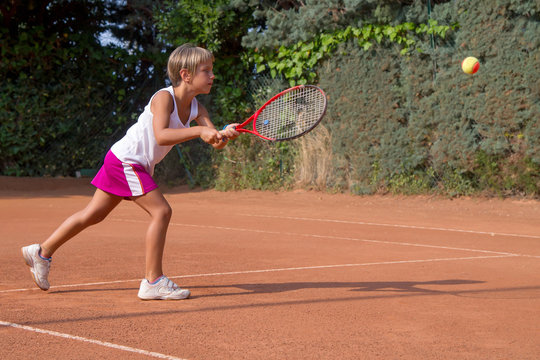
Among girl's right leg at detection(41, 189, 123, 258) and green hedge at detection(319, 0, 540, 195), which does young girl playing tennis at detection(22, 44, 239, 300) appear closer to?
girl's right leg at detection(41, 189, 123, 258)

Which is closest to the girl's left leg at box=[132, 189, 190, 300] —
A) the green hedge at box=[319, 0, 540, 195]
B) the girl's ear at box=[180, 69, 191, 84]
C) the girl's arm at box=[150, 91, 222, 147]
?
the girl's arm at box=[150, 91, 222, 147]

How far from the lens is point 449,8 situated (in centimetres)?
1045

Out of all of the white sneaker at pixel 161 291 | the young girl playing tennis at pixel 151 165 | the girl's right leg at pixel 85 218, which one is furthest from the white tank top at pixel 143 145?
the white sneaker at pixel 161 291

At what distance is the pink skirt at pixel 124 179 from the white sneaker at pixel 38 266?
22.8 inches

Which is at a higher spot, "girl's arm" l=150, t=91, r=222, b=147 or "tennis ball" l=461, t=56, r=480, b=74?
"tennis ball" l=461, t=56, r=480, b=74

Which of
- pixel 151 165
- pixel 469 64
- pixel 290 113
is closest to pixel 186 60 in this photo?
pixel 151 165

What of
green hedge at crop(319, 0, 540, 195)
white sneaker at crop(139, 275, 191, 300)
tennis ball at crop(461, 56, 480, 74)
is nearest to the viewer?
white sneaker at crop(139, 275, 191, 300)

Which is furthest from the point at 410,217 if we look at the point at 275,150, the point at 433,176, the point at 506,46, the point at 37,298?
the point at 37,298

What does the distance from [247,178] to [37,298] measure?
30.9ft

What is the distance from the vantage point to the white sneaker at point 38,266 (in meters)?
4.39

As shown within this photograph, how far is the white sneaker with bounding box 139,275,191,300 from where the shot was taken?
4.24m

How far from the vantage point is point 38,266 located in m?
4.42

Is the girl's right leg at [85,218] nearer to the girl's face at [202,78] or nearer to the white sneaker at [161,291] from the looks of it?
the white sneaker at [161,291]

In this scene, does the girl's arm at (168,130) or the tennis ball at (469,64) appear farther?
the tennis ball at (469,64)
